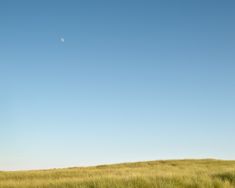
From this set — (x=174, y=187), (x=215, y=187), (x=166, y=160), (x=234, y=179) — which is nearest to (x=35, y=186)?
(x=174, y=187)

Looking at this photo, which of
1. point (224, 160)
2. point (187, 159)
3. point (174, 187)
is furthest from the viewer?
point (187, 159)

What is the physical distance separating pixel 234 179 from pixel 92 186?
20.5 ft

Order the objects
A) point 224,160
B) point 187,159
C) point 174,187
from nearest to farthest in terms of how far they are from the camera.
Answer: point 174,187, point 224,160, point 187,159

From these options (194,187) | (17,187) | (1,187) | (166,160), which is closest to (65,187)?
(17,187)

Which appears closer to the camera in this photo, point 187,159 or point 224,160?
point 224,160

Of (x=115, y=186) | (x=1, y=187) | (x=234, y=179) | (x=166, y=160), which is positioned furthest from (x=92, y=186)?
(x=166, y=160)

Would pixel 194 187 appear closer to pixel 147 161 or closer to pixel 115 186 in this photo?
pixel 115 186

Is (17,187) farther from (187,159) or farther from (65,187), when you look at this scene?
(187,159)

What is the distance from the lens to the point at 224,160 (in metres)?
43.6

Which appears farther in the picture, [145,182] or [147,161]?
[147,161]

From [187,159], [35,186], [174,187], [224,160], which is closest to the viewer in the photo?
[174,187]

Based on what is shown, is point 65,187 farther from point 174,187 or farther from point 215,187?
point 215,187

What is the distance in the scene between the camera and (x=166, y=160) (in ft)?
149

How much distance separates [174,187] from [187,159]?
106ft
